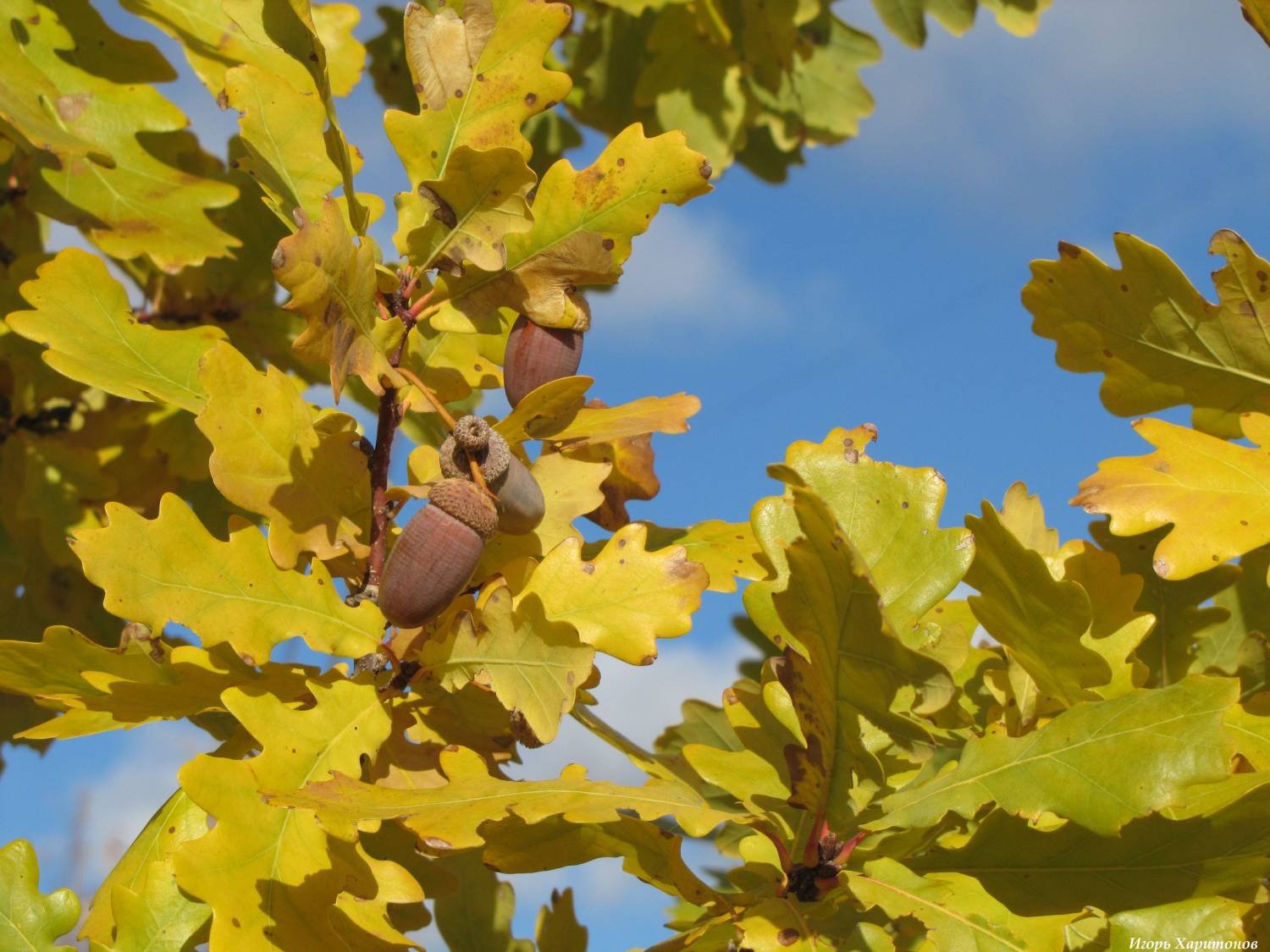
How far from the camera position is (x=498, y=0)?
4.62ft

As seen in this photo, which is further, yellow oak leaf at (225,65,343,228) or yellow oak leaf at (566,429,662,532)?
yellow oak leaf at (566,429,662,532)

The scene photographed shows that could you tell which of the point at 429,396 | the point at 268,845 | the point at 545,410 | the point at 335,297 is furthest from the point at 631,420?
the point at 268,845

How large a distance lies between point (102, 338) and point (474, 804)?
79 cm

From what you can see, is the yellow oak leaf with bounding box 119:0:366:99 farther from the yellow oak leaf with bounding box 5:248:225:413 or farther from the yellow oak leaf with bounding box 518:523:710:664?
the yellow oak leaf with bounding box 518:523:710:664

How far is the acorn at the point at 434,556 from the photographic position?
1.22m

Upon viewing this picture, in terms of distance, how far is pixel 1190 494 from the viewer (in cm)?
136

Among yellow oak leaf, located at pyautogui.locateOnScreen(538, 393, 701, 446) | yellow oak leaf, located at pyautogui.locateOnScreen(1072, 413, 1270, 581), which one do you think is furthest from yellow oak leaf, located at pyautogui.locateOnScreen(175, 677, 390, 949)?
yellow oak leaf, located at pyautogui.locateOnScreen(1072, 413, 1270, 581)

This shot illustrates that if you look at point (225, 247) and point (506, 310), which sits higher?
point (225, 247)

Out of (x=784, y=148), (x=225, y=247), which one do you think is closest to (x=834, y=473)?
(x=225, y=247)

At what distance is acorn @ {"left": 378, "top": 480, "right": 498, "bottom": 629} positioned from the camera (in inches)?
48.1

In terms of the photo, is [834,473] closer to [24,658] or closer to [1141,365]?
[1141,365]

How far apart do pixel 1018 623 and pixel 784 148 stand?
2289mm

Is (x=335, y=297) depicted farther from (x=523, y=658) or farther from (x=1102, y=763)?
(x=1102, y=763)

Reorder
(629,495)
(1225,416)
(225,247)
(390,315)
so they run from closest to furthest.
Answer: (390,315) < (1225,416) < (629,495) < (225,247)
